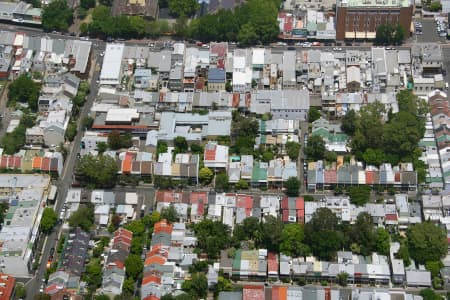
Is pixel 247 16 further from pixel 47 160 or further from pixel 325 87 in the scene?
pixel 47 160

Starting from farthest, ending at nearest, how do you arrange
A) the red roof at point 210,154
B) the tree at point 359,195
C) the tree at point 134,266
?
1. the red roof at point 210,154
2. the tree at point 359,195
3. the tree at point 134,266

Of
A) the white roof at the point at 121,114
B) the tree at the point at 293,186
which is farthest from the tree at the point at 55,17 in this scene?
the tree at the point at 293,186

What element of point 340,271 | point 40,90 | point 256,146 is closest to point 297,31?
point 256,146

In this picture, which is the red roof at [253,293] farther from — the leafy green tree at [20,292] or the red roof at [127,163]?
the leafy green tree at [20,292]

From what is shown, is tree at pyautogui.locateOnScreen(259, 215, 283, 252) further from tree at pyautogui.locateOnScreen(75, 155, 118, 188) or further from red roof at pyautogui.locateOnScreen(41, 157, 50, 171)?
red roof at pyautogui.locateOnScreen(41, 157, 50, 171)

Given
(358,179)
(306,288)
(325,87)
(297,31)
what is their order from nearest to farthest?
1. (306,288)
2. (358,179)
3. (325,87)
4. (297,31)

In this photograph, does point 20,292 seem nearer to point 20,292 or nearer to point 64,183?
point 20,292
